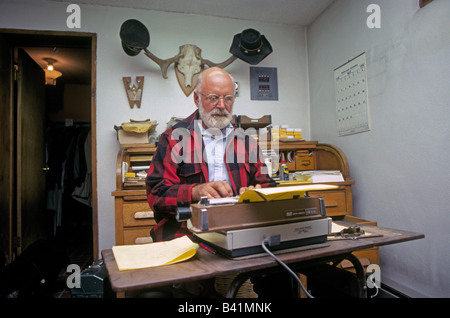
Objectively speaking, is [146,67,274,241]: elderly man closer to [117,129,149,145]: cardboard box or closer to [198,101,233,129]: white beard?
[198,101,233,129]: white beard

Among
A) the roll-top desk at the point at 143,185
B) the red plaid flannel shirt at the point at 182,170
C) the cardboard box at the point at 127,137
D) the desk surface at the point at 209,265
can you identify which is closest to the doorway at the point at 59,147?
the cardboard box at the point at 127,137

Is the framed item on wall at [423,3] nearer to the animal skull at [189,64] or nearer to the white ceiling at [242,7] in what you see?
the white ceiling at [242,7]

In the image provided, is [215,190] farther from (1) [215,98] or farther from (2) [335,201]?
(2) [335,201]

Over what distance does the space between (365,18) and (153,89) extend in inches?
79.9

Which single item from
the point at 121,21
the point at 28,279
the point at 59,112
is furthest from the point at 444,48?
the point at 59,112

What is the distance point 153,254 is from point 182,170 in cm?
68

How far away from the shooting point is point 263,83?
3.10 meters

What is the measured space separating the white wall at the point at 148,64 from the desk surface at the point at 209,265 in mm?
2051

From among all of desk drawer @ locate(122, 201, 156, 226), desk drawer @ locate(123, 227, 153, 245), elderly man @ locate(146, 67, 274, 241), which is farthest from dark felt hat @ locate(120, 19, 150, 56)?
desk drawer @ locate(123, 227, 153, 245)

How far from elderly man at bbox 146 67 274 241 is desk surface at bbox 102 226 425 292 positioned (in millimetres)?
465

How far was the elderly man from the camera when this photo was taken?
1.34 m

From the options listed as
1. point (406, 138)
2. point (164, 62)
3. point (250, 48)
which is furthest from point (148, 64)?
point (406, 138)

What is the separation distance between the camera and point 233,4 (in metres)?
2.78

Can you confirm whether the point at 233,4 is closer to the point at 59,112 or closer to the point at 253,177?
the point at 253,177
